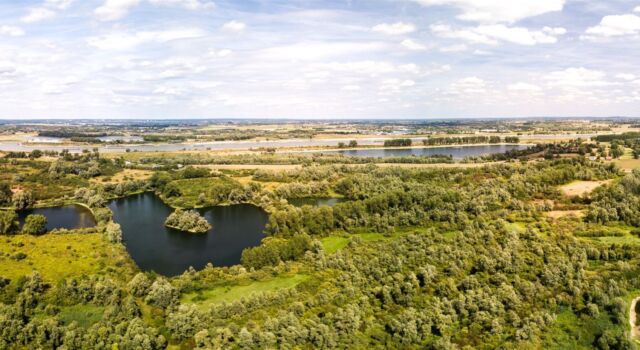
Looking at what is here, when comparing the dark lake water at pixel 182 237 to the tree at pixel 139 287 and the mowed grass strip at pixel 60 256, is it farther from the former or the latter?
the tree at pixel 139 287

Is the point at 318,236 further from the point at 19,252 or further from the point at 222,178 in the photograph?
the point at 222,178

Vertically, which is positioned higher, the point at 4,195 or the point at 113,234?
the point at 4,195

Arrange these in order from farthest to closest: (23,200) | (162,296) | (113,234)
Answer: (23,200) < (113,234) < (162,296)

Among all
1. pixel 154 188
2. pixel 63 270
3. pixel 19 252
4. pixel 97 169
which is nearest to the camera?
pixel 63 270

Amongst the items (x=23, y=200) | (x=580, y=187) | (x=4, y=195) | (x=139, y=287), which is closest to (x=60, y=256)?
(x=139, y=287)

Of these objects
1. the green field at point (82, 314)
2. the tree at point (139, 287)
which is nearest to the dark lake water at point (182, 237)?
the tree at point (139, 287)

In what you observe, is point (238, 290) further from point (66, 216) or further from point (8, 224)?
point (66, 216)

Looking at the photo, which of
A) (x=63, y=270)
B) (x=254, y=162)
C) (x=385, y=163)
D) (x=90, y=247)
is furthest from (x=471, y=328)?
(x=254, y=162)
